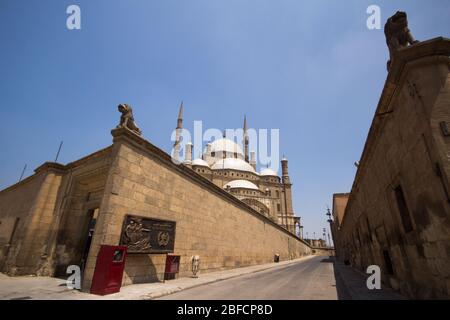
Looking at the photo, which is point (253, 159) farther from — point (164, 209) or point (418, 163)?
point (418, 163)

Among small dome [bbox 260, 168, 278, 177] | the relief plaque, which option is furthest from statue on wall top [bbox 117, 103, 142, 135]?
small dome [bbox 260, 168, 278, 177]

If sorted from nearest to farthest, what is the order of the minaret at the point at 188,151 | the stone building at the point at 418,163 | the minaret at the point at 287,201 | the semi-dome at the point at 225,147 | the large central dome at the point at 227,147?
the stone building at the point at 418,163 < the minaret at the point at 188,151 < the minaret at the point at 287,201 < the large central dome at the point at 227,147 < the semi-dome at the point at 225,147

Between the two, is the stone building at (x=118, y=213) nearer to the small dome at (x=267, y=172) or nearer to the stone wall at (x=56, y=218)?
the stone wall at (x=56, y=218)

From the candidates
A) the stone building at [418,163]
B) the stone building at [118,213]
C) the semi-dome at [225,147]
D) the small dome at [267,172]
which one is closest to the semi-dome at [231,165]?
the semi-dome at [225,147]

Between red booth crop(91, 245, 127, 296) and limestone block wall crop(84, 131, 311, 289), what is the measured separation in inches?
18.3

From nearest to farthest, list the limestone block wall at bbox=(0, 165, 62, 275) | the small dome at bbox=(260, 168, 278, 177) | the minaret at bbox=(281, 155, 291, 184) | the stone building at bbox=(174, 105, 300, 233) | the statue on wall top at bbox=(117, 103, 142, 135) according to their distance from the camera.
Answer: the statue on wall top at bbox=(117, 103, 142, 135) → the limestone block wall at bbox=(0, 165, 62, 275) → the stone building at bbox=(174, 105, 300, 233) → the small dome at bbox=(260, 168, 278, 177) → the minaret at bbox=(281, 155, 291, 184)

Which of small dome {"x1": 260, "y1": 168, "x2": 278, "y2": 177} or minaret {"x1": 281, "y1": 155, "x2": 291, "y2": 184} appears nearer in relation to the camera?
small dome {"x1": 260, "y1": 168, "x2": 278, "y2": 177}

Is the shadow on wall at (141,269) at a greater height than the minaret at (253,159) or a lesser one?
lesser

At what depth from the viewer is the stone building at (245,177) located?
150 ft

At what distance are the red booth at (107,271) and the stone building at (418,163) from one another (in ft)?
24.6

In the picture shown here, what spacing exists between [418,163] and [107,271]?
7.99 metres

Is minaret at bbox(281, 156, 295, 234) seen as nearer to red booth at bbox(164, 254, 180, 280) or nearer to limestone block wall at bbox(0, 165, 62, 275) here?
red booth at bbox(164, 254, 180, 280)

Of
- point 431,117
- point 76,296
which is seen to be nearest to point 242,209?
point 76,296

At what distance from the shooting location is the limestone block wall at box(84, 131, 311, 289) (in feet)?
23.3
